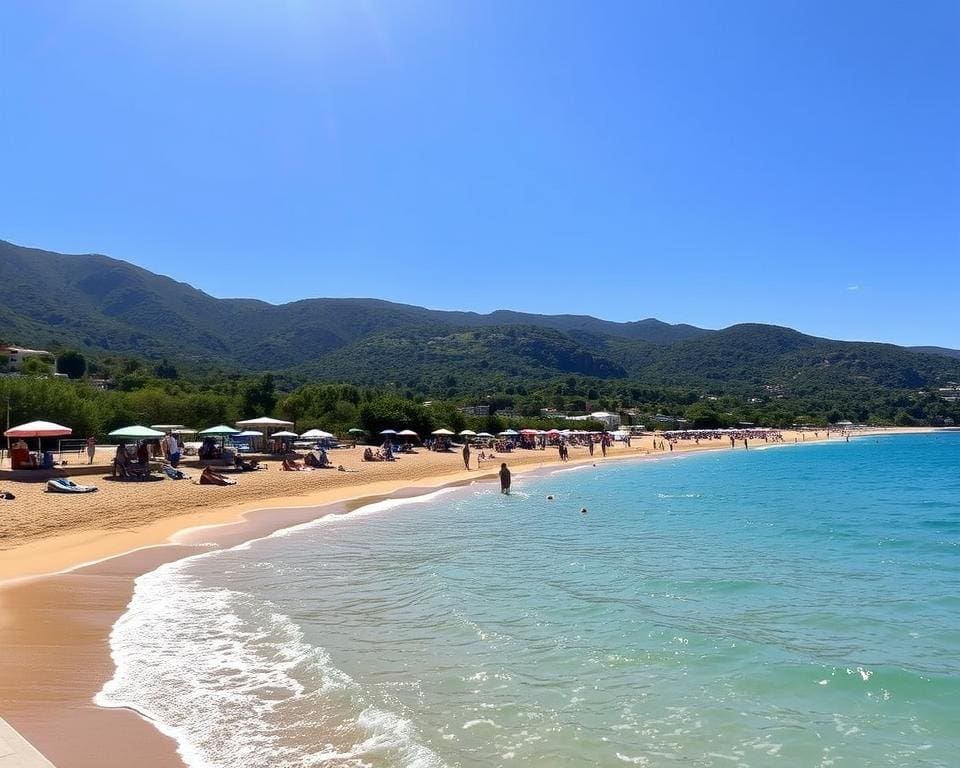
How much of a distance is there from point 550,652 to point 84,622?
5.11m

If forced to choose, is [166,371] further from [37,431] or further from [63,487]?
[63,487]

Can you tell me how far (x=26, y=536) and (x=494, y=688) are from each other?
34.7 ft

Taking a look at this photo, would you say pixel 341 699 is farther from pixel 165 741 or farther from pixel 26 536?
pixel 26 536

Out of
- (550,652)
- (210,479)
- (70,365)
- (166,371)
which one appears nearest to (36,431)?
(210,479)

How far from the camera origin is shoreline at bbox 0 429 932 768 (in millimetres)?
4777

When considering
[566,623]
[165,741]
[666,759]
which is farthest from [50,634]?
[666,759]

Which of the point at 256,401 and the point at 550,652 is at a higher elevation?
the point at 256,401

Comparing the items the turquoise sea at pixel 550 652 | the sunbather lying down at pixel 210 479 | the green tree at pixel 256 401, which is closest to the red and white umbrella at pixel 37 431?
the sunbather lying down at pixel 210 479

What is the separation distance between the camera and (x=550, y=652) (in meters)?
6.89

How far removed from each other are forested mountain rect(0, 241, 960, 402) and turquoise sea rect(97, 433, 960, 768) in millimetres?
116227

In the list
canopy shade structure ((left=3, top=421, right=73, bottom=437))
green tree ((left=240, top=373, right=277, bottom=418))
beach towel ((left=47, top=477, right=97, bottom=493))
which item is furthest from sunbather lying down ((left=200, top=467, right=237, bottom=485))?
green tree ((left=240, top=373, right=277, bottom=418))

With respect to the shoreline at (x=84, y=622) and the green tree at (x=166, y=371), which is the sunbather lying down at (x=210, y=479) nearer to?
the shoreline at (x=84, y=622)

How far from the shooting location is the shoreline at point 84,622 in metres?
4.78

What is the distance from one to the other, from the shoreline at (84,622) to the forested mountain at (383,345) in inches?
4429
